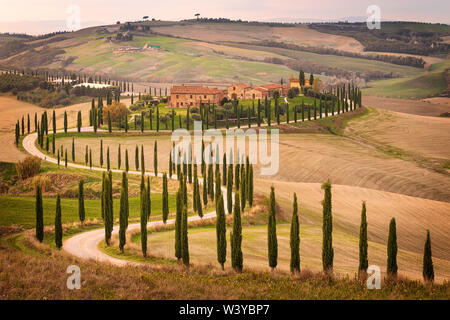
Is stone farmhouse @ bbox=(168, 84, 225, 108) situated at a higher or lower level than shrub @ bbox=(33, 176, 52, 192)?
higher

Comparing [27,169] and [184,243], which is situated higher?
[27,169]

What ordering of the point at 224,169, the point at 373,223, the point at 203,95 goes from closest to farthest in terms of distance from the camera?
the point at 373,223
the point at 224,169
the point at 203,95

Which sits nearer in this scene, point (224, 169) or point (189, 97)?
point (224, 169)

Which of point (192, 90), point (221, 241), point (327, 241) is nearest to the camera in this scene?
point (327, 241)

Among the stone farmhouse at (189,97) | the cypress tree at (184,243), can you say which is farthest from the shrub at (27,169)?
the stone farmhouse at (189,97)

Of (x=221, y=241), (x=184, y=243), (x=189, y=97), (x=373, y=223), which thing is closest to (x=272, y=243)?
(x=221, y=241)

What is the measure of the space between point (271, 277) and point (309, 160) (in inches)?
2440

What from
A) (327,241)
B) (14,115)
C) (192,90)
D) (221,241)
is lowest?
(221,241)
